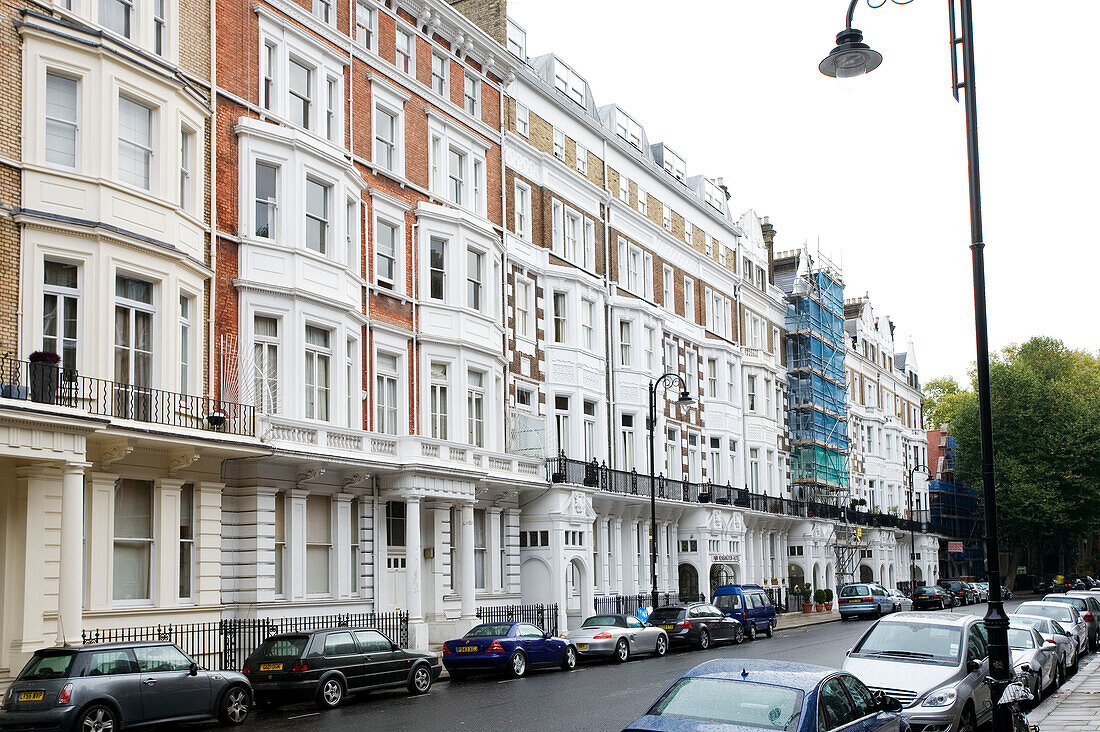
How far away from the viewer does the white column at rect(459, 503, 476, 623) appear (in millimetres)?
30891

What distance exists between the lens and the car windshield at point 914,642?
15211 mm

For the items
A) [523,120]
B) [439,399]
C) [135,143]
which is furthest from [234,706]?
[523,120]

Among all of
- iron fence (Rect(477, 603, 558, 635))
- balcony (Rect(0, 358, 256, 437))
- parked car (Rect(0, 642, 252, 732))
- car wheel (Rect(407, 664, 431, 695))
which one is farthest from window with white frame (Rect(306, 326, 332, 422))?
parked car (Rect(0, 642, 252, 732))

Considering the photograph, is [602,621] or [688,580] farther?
[688,580]

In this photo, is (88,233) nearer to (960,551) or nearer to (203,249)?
(203,249)

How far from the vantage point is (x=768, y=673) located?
10.2m

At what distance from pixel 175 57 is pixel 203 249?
13.1 feet

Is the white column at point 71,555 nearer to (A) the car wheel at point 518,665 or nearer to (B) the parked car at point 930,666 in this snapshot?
(A) the car wheel at point 518,665

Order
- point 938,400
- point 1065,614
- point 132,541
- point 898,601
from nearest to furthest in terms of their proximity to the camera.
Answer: point 132,541, point 1065,614, point 898,601, point 938,400

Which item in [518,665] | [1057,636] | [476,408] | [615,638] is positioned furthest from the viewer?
[476,408]

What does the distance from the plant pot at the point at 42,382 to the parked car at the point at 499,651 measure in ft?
33.2

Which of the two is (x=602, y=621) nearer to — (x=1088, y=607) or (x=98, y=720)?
(x=1088, y=607)

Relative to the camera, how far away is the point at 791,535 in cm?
5884

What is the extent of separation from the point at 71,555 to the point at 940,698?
13.6 m
